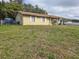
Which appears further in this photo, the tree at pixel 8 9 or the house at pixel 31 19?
the tree at pixel 8 9

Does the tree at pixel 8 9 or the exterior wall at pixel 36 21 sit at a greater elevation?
the tree at pixel 8 9

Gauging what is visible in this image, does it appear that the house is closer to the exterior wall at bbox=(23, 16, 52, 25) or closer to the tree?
the exterior wall at bbox=(23, 16, 52, 25)

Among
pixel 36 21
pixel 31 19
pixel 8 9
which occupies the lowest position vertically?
pixel 36 21

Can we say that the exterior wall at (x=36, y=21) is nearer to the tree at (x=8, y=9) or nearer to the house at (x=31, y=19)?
the house at (x=31, y=19)

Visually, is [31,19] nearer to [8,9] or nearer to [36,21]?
[36,21]

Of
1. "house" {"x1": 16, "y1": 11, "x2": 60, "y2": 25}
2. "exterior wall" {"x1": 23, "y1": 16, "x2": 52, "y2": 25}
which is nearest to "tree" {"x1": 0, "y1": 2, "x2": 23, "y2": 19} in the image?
"house" {"x1": 16, "y1": 11, "x2": 60, "y2": 25}

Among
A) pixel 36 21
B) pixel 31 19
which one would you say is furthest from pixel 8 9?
pixel 36 21

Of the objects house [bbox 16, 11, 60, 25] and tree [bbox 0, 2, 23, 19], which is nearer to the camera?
house [bbox 16, 11, 60, 25]

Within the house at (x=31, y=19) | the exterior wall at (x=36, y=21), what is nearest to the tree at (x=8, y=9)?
the house at (x=31, y=19)

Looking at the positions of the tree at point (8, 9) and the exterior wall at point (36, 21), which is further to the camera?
the tree at point (8, 9)

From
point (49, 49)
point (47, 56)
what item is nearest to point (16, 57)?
point (47, 56)

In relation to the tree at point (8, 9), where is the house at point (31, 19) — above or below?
below

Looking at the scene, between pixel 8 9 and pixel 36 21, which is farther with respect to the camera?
Answer: pixel 8 9

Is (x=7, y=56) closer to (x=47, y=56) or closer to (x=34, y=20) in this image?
(x=47, y=56)
